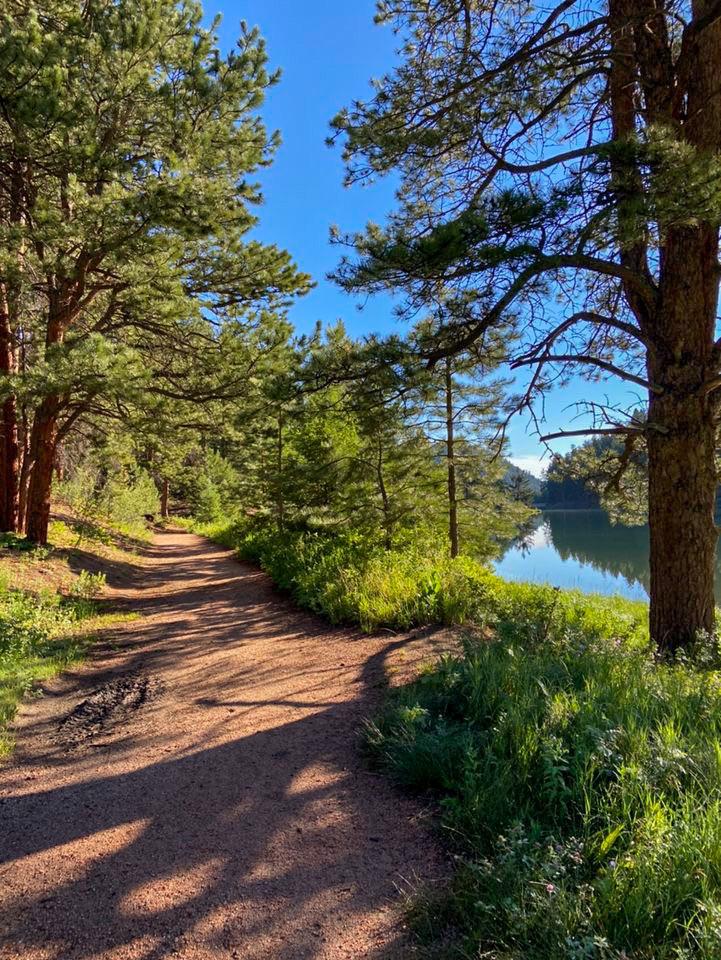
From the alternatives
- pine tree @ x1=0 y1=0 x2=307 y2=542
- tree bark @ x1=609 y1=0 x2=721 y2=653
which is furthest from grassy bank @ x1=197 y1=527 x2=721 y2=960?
pine tree @ x1=0 y1=0 x2=307 y2=542

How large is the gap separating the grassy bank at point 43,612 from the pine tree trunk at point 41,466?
341 millimetres

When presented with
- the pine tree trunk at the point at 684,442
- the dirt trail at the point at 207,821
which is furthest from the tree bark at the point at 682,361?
the dirt trail at the point at 207,821

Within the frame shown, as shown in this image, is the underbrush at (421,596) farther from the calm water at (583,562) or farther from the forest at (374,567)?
the calm water at (583,562)

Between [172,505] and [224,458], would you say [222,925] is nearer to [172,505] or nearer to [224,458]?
[224,458]

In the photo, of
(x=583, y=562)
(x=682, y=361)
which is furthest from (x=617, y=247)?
(x=583, y=562)

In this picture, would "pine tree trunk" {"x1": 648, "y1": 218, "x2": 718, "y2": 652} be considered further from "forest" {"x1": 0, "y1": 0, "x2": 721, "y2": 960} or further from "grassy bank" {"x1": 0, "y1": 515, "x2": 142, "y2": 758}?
"grassy bank" {"x1": 0, "y1": 515, "x2": 142, "y2": 758}

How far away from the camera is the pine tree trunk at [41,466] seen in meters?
9.30

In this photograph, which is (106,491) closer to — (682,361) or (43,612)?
(43,612)

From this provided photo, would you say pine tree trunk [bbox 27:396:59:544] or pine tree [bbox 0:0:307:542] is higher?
pine tree [bbox 0:0:307:542]

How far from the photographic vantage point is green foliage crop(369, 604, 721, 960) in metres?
1.65

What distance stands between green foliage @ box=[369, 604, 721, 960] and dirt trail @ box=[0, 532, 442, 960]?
281mm

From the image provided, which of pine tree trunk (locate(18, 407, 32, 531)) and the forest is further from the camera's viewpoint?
pine tree trunk (locate(18, 407, 32, 531))

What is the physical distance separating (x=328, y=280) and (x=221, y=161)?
5.24 m

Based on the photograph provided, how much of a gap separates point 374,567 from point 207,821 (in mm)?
4909
